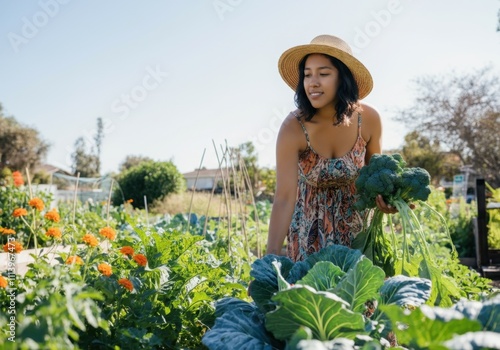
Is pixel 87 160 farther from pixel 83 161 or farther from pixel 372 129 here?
pixel 372 129

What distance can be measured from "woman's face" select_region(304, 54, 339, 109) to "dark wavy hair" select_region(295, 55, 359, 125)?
0.09 ft

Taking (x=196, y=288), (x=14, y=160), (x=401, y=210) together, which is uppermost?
(x=14, y=160)

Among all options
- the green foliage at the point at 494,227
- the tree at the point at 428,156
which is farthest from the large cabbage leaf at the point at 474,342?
the tree at the point at 428,156

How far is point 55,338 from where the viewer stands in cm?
100

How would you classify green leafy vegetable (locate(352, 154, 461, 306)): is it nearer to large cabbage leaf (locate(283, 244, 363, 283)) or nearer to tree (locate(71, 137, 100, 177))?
large cabbage leaf (locate(283, 244, 363, 283))

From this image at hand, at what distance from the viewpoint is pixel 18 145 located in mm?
28297

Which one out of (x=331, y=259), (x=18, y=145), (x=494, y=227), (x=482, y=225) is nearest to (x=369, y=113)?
(x=331, y=259)

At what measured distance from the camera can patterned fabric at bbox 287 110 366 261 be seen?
2.33m

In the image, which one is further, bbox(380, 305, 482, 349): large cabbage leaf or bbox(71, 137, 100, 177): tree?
bbox(71, 137, 100, 177): tree

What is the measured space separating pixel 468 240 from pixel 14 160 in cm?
2805

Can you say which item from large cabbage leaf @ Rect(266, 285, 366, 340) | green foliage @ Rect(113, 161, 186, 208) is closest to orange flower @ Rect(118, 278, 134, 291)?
large cabbage leaf @ Rect(266, 285, 366, 340)

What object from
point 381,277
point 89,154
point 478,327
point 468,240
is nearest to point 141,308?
point 381,277

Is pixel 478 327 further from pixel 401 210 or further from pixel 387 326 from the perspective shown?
pixel 401 210

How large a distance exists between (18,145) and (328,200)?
2978 cm
